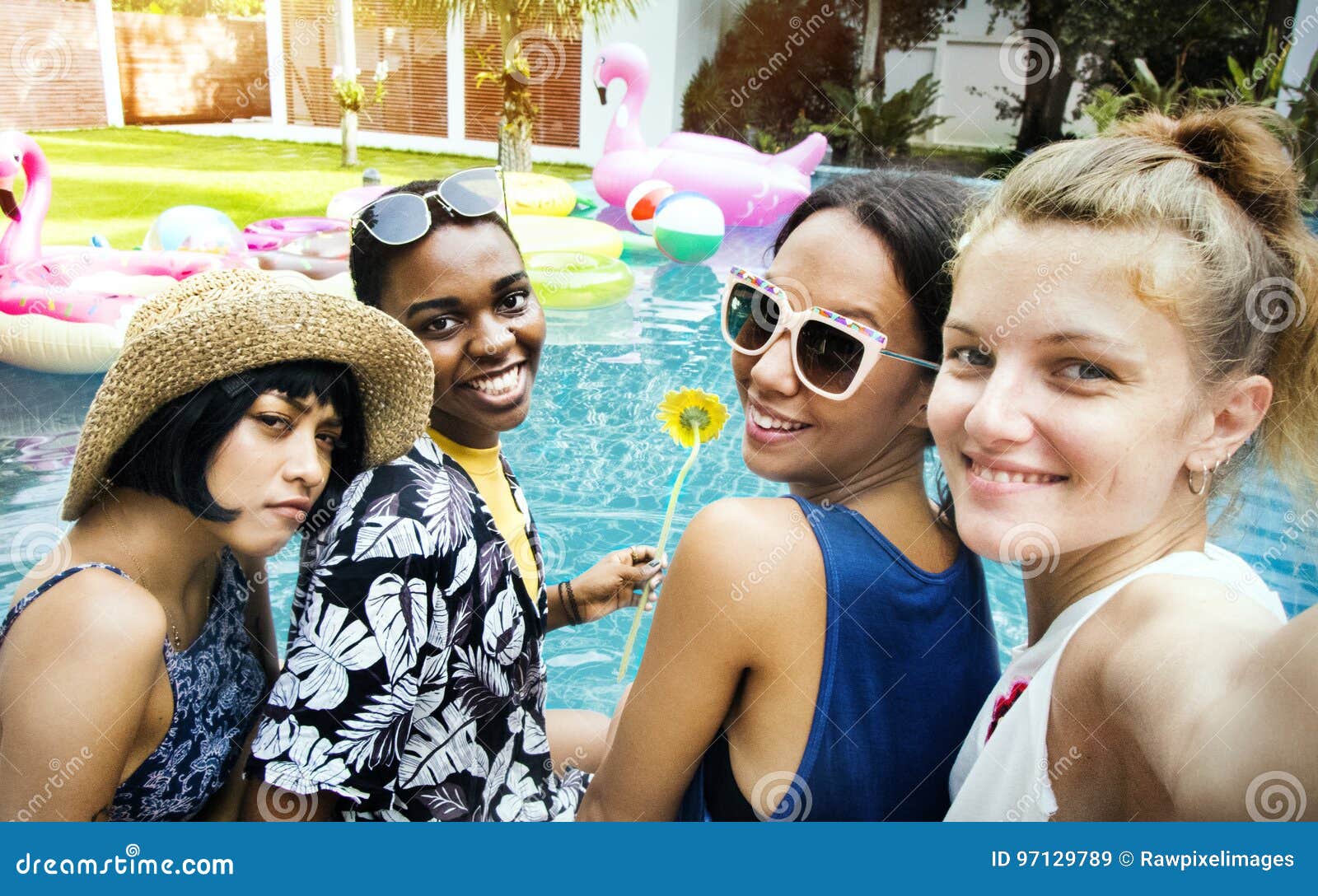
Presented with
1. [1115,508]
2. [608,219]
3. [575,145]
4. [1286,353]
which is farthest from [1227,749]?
[575,145]

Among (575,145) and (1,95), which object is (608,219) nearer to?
(575,145)

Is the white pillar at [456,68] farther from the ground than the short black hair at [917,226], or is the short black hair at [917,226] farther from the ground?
the short black hair at [917,226]

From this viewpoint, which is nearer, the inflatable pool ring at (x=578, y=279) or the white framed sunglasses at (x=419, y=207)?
the white framed sunglasses at (x=419, y=207)

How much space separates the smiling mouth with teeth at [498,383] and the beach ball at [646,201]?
731cm

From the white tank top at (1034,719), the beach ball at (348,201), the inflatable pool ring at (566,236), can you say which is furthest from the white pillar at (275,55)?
the white tank top at (1034,719)

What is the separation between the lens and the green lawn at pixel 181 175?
8922 mm

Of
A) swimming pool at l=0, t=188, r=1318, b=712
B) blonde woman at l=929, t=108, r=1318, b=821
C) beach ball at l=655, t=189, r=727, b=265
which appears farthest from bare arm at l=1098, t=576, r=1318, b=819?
beach ball at l=655, t=189, r=727, b=265

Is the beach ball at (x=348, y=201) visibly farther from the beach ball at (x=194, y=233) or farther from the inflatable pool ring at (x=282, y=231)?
the beach ball at (x=194, y=233)

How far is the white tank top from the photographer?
1.01 meters

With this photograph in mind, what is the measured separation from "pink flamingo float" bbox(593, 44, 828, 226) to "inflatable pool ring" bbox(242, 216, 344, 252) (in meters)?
3.22

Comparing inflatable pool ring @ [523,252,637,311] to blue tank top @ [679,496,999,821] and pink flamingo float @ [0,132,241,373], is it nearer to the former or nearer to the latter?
pink flamingo float @ [0,132,241,373]

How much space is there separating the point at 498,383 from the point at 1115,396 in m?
1.11

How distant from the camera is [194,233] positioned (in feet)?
21.3

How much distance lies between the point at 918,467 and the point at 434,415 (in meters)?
0.94
